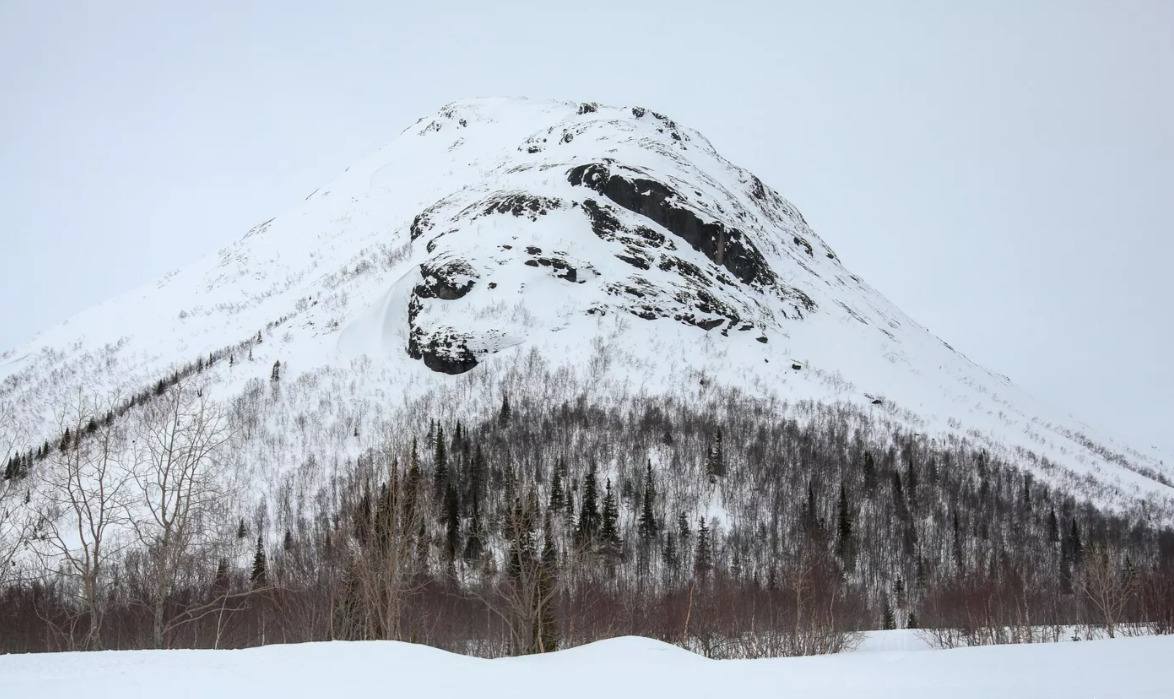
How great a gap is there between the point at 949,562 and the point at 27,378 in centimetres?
16665

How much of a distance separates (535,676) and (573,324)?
412 ft

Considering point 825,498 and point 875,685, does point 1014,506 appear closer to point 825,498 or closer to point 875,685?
point 825,498

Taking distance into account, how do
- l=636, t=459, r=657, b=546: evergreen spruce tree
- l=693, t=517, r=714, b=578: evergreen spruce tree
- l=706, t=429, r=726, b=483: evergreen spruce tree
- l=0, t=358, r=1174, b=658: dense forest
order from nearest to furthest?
1. l=0, t=358, r=1174, b=658: dense forest
2. l=693, t=517, r=714, b=578: evergreen spruce tree
3. l=636, t=459, r=657, b=546: evergreen spruce tree
4. l=706, t=429, r=726, b=483: evergreen spruce tree

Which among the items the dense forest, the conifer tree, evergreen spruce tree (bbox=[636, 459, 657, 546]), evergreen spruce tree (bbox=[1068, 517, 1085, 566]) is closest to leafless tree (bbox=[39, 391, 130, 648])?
the dense forest

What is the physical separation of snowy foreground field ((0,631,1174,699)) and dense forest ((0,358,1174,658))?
12.1 metres

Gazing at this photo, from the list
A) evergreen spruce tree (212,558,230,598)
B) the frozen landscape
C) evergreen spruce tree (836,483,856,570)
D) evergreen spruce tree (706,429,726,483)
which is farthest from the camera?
evergreen spruce tree (706,429,726,483)

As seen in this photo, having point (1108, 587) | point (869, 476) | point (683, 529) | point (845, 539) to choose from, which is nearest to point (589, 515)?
point (683, 529)

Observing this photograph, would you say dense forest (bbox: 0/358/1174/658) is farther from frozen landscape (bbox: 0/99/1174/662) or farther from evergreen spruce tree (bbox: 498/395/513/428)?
evergreen spruce tree (bbox: 498/395/513/428)

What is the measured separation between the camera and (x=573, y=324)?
142 meters

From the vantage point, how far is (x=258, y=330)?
152m

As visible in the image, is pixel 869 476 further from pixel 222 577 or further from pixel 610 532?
pixel 222 577

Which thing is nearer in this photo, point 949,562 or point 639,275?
point 949,562

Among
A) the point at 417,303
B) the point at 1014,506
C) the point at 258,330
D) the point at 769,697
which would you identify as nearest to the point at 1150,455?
the point at 1014,506

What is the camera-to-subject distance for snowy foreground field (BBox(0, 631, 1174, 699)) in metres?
14.1
